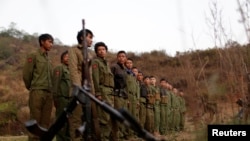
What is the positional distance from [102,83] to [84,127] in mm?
3466

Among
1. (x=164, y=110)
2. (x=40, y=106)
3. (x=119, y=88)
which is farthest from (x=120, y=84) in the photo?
(x=164, y=110)

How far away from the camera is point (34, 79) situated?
18.9ft

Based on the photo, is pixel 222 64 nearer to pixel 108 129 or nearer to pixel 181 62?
pixel 181 62

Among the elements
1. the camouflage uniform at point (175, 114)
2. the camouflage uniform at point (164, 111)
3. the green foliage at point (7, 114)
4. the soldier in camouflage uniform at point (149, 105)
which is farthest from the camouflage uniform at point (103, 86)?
the green foliage at point (7, 114)

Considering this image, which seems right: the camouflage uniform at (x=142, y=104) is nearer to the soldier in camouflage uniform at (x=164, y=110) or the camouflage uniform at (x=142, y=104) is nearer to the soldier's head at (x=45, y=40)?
the soldier in camouflage uniform at (x=164, y=110)

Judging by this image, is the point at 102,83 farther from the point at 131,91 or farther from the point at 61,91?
the point at 131,91

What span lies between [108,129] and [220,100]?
1.79 m

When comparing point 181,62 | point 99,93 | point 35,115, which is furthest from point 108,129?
point 181,62

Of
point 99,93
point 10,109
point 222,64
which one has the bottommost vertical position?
point 10,109

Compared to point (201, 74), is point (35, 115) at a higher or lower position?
lower

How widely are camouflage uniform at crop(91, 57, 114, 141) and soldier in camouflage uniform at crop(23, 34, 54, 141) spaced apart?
2.17 feet

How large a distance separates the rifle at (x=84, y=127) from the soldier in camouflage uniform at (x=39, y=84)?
2569mm

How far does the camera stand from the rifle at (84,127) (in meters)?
2.54

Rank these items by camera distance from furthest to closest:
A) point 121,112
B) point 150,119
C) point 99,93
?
point 150,119 → point 99,93 → point 121,112
